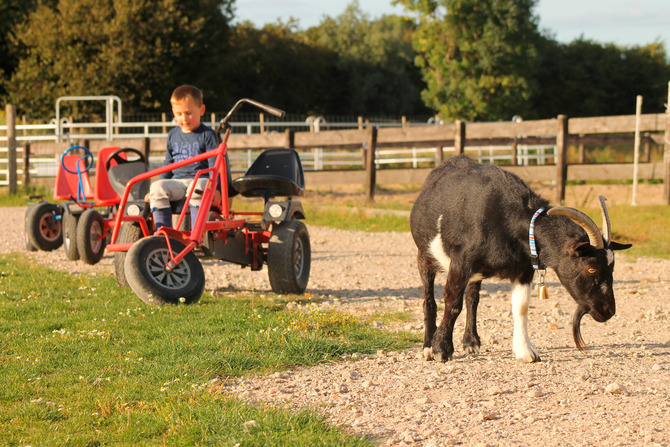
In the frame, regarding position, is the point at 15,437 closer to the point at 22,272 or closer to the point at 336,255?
the point at 22,272

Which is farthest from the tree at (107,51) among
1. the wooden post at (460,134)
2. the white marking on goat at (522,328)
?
the white marking on goat at (522,328)

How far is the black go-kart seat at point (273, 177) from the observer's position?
23.7ft

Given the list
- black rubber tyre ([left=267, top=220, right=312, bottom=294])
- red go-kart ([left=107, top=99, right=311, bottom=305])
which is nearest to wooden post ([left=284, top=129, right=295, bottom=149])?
red go-kart ([left=107, top=99, right=311, bottom=305])

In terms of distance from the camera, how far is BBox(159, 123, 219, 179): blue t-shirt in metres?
7.01

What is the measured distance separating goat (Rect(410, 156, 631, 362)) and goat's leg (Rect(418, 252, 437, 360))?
0.01 metres

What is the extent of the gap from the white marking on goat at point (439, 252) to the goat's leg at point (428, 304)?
0.53 feet

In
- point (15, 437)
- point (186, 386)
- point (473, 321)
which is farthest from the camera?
point (473, 321)

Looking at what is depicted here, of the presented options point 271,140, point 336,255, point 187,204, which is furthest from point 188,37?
point 187,204

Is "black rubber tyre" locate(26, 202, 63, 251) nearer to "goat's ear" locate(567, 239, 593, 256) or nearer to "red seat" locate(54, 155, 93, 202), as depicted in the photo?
"red seat" locate(54, 155, 93, 202)

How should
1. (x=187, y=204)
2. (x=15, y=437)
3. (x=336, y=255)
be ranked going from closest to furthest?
(x=15, y=437)
(x=187, y=204)
(x=336, y=255)

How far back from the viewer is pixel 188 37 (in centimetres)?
3572

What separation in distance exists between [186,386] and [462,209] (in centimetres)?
212

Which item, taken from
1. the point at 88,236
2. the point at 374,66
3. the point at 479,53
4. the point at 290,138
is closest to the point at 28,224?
the point at 88,236

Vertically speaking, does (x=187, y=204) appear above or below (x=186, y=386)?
above
